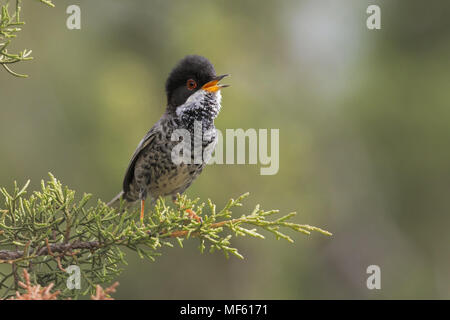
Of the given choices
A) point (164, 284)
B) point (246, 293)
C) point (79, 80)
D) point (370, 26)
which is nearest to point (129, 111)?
point (79, 80)

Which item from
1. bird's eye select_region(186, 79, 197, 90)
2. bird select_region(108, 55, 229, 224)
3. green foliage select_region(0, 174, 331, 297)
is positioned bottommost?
green foliage select_region(0, 174, 331, 297)

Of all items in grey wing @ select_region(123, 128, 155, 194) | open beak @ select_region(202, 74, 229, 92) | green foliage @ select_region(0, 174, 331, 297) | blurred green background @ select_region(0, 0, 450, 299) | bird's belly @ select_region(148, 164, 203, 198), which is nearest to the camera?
green foliage @ select_region(0, 174, 331, 297)

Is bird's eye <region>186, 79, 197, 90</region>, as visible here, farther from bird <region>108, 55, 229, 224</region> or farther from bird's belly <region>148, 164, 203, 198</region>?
bird's belly <region>148, 164, 203, 198</region>

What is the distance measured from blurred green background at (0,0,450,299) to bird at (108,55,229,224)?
3.11m

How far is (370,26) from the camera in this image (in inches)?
446

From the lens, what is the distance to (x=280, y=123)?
9445mm

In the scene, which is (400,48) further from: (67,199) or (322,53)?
(67,199)

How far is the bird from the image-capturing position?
4613 mm

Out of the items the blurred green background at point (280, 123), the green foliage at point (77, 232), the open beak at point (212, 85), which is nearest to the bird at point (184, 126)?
the open beak at point (212, 85)

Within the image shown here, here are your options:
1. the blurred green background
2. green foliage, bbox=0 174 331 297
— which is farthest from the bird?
the blurred green background

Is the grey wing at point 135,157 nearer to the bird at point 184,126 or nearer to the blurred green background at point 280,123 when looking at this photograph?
the bird at point 184,126

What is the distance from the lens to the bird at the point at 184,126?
4613mm

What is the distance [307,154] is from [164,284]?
3.51 m

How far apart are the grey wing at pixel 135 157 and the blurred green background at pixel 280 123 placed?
2.74 meters
